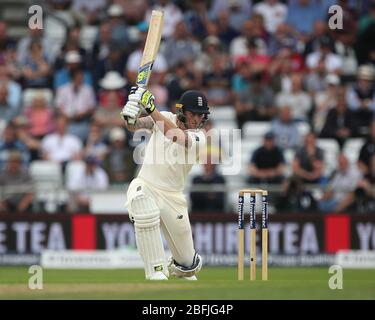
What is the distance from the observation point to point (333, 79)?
51.2 ft

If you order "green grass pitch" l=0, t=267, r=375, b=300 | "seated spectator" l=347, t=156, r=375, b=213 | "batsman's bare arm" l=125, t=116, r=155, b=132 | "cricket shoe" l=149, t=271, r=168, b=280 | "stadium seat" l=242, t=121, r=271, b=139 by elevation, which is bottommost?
"green grass pitch" l=0, t=267, r=375, b=300

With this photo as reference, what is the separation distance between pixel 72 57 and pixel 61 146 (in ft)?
5.53

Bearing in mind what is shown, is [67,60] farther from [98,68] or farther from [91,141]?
[91,141]

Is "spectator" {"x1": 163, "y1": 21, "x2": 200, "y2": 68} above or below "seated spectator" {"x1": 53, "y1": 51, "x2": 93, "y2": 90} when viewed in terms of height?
above

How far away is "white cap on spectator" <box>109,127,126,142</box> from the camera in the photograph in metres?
14.6

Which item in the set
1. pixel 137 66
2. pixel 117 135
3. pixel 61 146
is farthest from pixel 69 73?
pixel 117 135

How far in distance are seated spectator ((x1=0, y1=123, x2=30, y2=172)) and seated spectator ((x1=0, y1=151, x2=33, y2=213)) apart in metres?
0.30

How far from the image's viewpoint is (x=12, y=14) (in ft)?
58.2

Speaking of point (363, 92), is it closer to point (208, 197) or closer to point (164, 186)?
point (208, 197)

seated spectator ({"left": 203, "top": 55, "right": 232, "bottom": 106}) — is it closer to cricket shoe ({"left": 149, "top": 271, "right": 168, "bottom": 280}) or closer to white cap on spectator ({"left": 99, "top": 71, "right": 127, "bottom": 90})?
white cap on spectator ({"left": 99, "top": 71, "right": 127, "bottom": 90})

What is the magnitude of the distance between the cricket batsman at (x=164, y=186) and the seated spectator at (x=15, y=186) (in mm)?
4984

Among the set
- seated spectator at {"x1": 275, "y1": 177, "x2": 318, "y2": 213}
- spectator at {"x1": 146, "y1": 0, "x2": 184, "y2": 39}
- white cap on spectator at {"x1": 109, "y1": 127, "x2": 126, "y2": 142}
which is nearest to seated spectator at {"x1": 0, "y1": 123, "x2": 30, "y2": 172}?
white cap on spectator at {"x1": 109, "y1": 127, "x2": 126, "y2": 142}

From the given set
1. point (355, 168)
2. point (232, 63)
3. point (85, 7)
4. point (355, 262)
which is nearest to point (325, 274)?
point (355, 262)

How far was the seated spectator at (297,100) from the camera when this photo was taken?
1534 cm
